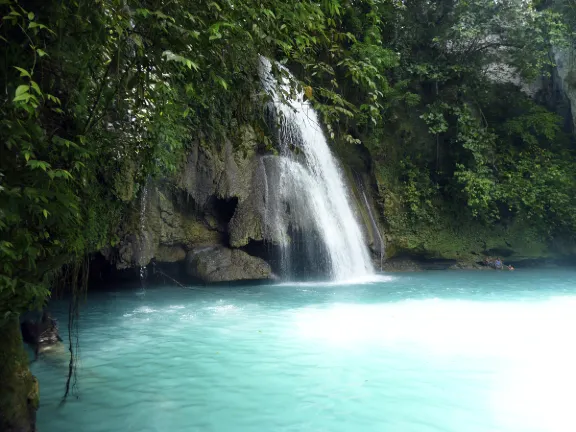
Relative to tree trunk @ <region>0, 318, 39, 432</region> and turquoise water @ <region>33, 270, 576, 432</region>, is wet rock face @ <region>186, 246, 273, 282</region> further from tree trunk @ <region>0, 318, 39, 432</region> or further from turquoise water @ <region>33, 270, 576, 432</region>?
tree trunk @ <region>0, 318, 39, 432</region>

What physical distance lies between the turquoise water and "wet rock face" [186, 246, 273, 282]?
1487 mm

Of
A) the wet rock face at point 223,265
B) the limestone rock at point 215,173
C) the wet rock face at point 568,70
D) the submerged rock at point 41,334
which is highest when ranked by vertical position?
the wet rock face at point 568,70

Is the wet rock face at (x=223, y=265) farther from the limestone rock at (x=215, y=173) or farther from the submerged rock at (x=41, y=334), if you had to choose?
the submerged rock at (x=41, y=334)

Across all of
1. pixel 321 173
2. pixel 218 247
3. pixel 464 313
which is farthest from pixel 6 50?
pixel 321 173

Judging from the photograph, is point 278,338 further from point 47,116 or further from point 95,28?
point 95,28

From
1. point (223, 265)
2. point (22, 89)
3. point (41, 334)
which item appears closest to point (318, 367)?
point (41, 334)

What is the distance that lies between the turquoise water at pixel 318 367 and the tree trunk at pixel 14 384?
607 mm

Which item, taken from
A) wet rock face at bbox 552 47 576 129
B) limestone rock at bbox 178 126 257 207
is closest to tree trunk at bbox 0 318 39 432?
limestone rock at bbox 178 126 257 207

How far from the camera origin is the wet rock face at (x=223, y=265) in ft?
34.8

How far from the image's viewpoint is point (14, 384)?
9.95ft

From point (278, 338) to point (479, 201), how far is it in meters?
10.7

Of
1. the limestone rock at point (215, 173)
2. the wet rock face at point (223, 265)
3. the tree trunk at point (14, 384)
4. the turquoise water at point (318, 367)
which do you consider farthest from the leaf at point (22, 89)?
the wet rock face at point (223, 265)

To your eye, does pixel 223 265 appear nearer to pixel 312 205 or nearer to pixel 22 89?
pixel 312 205

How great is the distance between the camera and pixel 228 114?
1050cm
